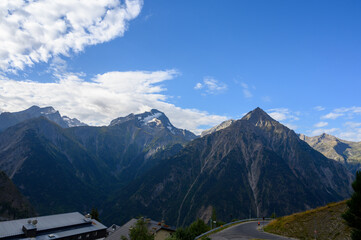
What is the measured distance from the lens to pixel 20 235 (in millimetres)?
65562

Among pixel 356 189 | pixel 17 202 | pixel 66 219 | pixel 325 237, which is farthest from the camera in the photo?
pixel 17 202

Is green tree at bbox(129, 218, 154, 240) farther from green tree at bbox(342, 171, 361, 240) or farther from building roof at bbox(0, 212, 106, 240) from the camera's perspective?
green tree at bbox(342, 171, 361, 240)

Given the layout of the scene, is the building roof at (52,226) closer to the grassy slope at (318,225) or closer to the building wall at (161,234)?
the building wall at (161,234)

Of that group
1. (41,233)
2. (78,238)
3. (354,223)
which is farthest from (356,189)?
(41,233)

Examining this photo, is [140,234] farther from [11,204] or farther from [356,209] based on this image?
[11,204]

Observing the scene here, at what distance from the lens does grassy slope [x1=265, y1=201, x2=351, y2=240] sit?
4354 centimetres

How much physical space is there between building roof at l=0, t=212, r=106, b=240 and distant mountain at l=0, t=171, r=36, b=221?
81913 millimetres

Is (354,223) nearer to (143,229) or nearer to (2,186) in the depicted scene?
(143,229)

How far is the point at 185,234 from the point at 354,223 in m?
29.5

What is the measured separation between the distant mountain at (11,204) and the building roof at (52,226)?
8191 centimetres

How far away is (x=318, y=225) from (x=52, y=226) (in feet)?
236

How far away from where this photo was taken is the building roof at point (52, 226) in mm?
66125

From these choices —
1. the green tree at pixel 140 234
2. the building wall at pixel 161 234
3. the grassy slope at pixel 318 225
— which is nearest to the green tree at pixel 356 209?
the grassy slope at pixel 318 225

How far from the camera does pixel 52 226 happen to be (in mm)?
71062
